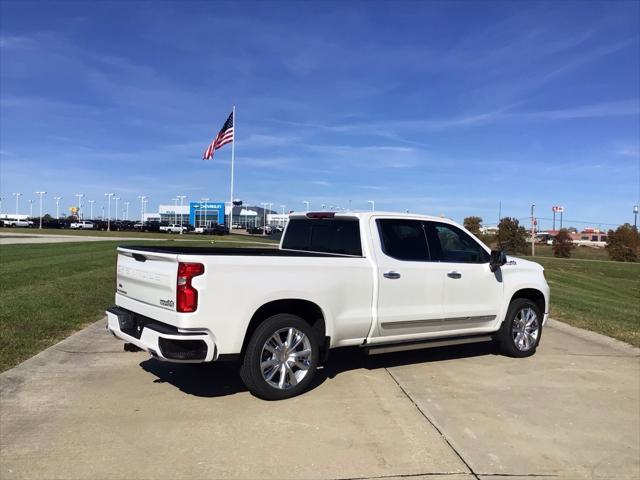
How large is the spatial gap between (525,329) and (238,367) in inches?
147

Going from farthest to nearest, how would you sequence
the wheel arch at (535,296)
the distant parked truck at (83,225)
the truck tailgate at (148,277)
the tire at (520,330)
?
1. the distant parked truck at (83,225)
2. the wheel arch at (535,296)
3. the tire at (520,330)
4. the truck tailgate at (148,277)

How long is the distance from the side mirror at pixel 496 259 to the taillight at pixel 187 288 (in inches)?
147

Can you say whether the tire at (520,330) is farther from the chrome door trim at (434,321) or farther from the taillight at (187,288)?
the taillight at (187,288)

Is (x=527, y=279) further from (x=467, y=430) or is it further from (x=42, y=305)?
(x=42, y=305)

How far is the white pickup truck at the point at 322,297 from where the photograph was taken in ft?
15.9

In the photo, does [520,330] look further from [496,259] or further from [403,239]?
[403,239]

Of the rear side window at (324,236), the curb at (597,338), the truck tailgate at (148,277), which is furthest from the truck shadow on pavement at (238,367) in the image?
the curb at (597,338)

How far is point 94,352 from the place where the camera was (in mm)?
6887

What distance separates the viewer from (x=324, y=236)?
22.3ft

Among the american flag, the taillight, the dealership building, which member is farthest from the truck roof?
the dealership building

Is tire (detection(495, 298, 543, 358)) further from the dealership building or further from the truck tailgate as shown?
the dealership building

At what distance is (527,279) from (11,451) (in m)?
6.03

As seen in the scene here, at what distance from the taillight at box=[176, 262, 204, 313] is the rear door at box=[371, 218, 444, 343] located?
79.0 inches

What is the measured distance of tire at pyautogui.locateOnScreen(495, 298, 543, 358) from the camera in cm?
715
